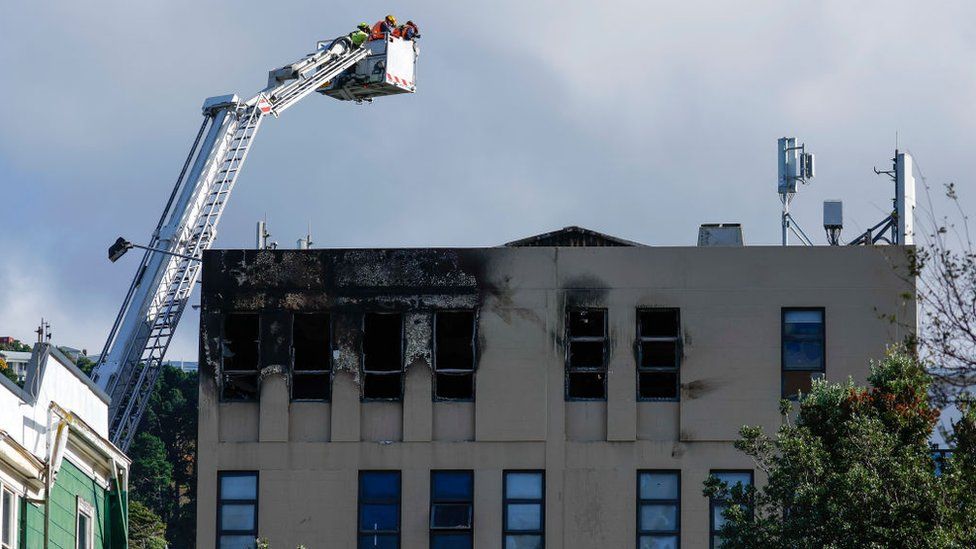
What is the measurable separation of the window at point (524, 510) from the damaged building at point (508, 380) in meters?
0.04

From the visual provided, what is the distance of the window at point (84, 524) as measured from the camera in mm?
35406

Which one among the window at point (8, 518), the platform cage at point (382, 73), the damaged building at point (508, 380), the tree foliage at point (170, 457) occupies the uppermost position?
the platform cage at point (382, 73)

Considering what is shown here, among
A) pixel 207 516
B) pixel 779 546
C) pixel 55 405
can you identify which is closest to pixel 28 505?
pixel 55 405

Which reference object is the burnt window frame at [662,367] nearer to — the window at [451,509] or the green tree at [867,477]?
the window at [451,509]

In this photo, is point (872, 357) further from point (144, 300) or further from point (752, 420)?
point (144, 300)

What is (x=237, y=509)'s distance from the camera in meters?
46.3

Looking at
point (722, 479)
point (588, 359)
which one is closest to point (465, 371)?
point (588, 359)

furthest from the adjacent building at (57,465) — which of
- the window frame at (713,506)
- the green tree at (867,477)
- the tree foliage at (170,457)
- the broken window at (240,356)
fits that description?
the tree foliage at (170,457)

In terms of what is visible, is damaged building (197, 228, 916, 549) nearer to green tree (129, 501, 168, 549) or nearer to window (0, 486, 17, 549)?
window (0, 486, 17, 549)

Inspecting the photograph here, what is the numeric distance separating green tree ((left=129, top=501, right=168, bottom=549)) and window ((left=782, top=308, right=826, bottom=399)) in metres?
53.3

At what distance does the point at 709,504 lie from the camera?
149 ft

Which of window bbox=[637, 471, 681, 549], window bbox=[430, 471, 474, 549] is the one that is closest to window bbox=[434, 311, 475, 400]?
window bbox=[430, 471, 474, 549]

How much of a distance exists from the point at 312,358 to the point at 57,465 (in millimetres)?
14090

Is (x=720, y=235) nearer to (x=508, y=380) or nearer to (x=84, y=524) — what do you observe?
(x=508, y=380)
